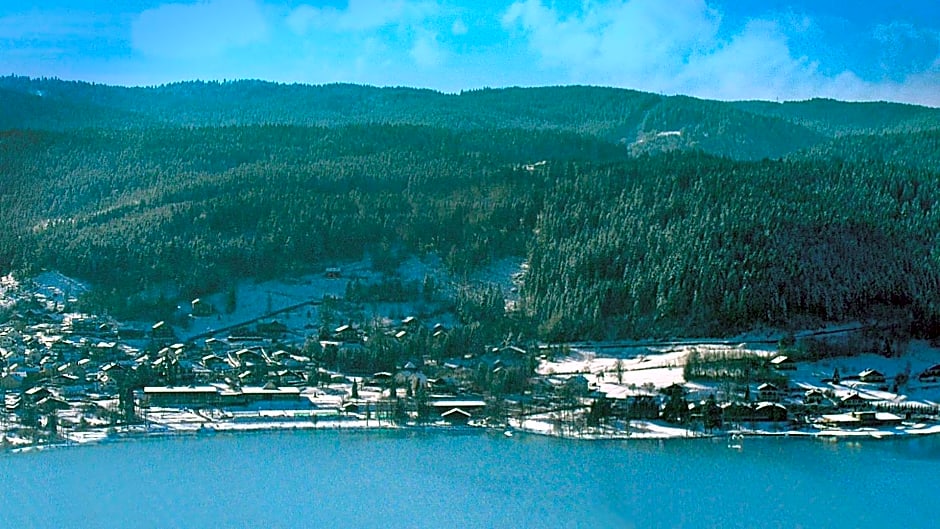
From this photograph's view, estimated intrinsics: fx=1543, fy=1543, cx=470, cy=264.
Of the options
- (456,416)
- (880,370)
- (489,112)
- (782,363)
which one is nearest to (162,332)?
(456,416)

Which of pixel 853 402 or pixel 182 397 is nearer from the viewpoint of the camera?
pixel 853 402

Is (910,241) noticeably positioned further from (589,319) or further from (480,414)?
(480,414)

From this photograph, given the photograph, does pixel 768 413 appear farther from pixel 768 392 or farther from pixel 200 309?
pixel 200 309

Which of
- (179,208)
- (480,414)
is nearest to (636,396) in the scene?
(480,414)

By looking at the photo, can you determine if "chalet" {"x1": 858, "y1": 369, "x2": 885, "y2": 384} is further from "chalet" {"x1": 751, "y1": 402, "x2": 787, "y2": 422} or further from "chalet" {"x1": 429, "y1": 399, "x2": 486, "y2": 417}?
"chalet" {"x1": 429, "y1": 399, "x2": 486, "y2": 417}

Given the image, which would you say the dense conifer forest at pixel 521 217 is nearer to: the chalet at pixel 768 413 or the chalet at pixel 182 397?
the chalet at pixel 768 413
